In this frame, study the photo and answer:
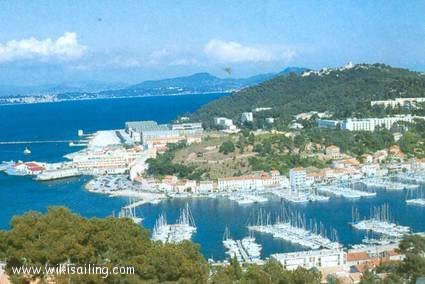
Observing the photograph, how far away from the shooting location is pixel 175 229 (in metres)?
13.1

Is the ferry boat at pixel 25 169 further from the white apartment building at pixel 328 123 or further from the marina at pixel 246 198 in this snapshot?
the white apartment building at pixel 328 123

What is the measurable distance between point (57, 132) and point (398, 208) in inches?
989

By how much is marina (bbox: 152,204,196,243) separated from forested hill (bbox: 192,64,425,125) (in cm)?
1513

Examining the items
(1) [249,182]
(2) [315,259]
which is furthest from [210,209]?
(2) [315,259]

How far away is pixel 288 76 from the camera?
4094cm

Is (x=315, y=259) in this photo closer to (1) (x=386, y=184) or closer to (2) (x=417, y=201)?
(2) (x=417, y=201)

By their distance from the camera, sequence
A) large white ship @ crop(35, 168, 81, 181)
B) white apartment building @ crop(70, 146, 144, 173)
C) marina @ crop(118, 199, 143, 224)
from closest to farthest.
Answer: marina @ crop(118, 199, 143, 224) → large white ship @ crop(35, 168, 81, 181) → white apartment building @ crop(70, 146, 144, 173)

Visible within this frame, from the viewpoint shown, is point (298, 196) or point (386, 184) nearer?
point (298, 196)

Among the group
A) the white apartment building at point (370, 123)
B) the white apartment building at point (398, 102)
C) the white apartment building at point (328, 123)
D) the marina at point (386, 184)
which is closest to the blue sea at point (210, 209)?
the marina at point (386, 184)

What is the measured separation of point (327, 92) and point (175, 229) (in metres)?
22.4

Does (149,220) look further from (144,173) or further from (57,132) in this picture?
(57,132)

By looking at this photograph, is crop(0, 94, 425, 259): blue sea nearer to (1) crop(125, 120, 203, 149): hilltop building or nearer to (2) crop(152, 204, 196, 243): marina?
(2) crop(152, 204, 196, 243): marina

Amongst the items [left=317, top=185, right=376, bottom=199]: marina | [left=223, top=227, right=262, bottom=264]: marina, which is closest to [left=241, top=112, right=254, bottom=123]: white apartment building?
[left=317, top=185, right=376, bottom=199]: marina

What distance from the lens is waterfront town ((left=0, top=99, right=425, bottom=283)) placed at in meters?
10.8
